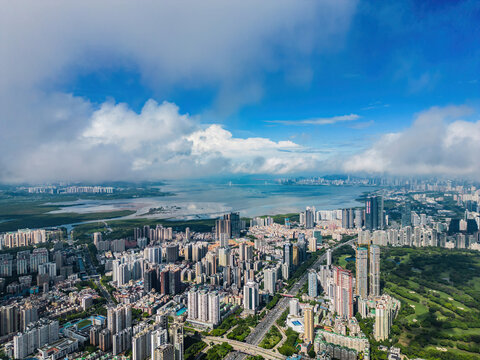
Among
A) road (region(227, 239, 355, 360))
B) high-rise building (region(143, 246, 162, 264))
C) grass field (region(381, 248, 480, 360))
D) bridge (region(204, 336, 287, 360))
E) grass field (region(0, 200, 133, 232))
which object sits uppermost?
grass field (region(0, 200, 133, 232))

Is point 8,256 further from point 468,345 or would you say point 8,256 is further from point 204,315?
point 468,345

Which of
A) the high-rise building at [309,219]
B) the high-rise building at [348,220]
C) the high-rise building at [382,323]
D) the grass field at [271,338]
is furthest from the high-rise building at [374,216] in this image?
the grass field at [271,338]

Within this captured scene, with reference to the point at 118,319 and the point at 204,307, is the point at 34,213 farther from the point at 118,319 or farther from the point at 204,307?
the point at 204,307

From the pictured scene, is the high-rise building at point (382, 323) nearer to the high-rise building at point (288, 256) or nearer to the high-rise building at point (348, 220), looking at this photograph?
the high-rise building at point (288, 256)

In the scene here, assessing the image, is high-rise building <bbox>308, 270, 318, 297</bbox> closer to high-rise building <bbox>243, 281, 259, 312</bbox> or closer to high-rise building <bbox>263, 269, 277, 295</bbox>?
high-rise building <bbox>263, 269, 277, 295</bbox>

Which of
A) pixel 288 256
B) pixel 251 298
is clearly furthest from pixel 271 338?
pixel 288 256

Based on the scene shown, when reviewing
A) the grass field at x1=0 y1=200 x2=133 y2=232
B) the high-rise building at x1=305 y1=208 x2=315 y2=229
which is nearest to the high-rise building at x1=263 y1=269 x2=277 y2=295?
the high-rise building at x1=305 y1=208 x2=315 y2=229

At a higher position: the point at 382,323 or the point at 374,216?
the point at 374,216
